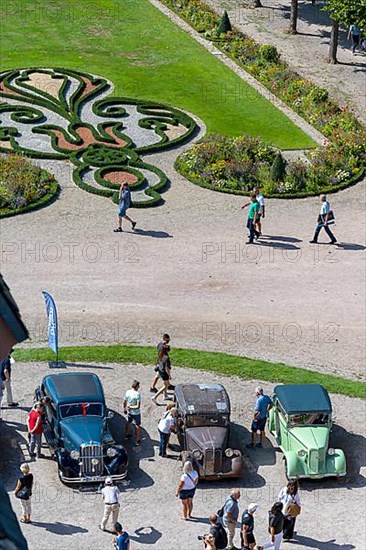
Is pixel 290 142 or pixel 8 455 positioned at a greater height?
pixel 290 142

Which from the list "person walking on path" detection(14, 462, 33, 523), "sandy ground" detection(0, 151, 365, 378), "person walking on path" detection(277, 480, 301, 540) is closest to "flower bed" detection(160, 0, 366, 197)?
"sandy ground" detection(0, 151, 365, 378)

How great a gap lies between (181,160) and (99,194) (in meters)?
4.66

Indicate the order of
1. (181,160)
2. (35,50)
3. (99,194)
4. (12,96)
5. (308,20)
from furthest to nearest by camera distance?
(308,20), (35,50), (12,96), (181,160), (99,194)

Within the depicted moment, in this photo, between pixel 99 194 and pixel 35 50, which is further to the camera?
pixel 35 50

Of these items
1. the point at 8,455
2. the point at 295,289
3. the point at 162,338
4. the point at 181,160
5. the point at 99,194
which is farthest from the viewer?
the point at 181,160

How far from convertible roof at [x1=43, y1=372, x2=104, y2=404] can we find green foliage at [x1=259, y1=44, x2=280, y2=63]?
31.3 meters

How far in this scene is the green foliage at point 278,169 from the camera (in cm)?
4188

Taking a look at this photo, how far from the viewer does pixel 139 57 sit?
2254 inches

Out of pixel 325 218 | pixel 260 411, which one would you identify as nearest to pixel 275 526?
pixel 260 411

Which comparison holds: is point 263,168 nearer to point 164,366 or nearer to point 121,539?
point 164,366

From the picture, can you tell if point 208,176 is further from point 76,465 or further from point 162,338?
point 76,465

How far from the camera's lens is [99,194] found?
135 feet

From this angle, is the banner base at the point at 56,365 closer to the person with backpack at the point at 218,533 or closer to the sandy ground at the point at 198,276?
the sandy ground at the point at 198,276

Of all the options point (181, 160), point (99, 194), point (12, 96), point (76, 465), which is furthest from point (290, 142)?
point (76, 465)
